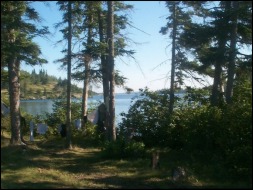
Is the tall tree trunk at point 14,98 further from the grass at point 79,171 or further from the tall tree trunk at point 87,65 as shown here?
the tall tree trunk at point 87,65

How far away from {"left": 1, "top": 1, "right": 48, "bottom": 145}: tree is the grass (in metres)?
1.89

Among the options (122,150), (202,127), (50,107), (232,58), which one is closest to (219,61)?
(232,58)

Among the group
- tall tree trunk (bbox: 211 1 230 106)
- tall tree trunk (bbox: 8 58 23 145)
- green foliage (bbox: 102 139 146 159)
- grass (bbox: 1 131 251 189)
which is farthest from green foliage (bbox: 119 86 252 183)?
tall tree trunk (bbox: 8 58 23 145)

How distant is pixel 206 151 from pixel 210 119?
1.26 metres

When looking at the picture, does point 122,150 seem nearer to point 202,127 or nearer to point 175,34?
point 202,127

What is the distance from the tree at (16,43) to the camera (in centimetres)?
1487

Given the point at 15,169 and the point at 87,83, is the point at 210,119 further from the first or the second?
the point at 87,83

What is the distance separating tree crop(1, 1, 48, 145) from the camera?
48.8ft

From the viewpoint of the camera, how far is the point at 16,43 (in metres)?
15.1

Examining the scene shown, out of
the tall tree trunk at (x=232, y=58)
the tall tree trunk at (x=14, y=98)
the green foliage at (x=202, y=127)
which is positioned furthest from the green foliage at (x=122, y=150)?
the tall tree trunk at (x=14, y=98)

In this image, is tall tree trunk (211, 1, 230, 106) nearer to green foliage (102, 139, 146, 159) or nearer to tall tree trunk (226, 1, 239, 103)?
tall tree trunk (226, 1, 239, 103)

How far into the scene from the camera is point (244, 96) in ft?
47.0

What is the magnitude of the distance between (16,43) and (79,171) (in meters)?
6.11

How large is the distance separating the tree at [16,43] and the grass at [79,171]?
1.89 m
